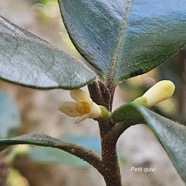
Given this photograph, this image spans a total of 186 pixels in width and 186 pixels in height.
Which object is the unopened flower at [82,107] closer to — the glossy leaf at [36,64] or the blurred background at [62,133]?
the glossy leaf at [36,64]

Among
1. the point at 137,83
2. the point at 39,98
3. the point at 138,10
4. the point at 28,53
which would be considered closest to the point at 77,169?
the point at 39,98

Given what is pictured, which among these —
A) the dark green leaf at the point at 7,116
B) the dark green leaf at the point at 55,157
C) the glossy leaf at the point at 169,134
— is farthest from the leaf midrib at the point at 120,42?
the dark green leaf at the point at 7,116

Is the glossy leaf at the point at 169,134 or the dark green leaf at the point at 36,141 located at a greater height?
the glossy leaf at the point at 169,134

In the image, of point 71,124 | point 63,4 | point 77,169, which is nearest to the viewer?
point 63,4

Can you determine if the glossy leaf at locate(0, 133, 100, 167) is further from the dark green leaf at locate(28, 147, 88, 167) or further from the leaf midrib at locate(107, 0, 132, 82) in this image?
the dark green leaf at locate(28, 147, 88, 167)

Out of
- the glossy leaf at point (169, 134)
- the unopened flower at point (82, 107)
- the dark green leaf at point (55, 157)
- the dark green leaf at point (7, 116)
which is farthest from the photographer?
the dark green leaf at point (7, 116)

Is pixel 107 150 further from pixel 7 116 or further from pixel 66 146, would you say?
pixel 7 116

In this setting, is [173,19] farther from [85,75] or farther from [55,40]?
[55,40]
